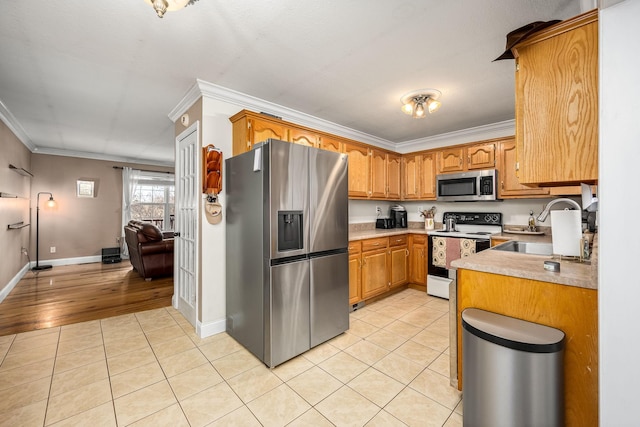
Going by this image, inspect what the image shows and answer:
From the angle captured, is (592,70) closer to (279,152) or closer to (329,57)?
(329,57)

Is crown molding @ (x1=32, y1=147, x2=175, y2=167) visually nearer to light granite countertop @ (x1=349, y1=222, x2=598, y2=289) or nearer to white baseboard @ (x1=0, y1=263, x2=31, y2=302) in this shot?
white baseboard @ (x1=0, y1=263, x2=31, y2=302)

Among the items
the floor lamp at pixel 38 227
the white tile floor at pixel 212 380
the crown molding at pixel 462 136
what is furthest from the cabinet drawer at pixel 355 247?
the floor lamp at pixel 38 227

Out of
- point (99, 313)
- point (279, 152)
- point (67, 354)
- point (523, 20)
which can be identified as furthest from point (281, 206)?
point (99, 313)

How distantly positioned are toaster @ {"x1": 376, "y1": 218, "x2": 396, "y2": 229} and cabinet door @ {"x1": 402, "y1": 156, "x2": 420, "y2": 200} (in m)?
0.47

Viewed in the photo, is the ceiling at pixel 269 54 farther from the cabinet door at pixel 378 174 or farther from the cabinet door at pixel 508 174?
the cabinet door at pixel 378 174

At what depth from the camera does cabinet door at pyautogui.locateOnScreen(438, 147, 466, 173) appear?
3996mm

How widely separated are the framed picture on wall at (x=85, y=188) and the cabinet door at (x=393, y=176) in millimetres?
6596

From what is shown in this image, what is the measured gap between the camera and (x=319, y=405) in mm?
1703

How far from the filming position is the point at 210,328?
263 centimetres

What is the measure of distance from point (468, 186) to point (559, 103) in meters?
2.81

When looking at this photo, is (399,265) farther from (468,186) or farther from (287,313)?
(287,313)

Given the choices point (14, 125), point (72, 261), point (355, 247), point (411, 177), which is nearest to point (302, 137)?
point (355, 247)

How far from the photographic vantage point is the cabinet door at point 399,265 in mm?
3820

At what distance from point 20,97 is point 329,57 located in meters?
3.50
